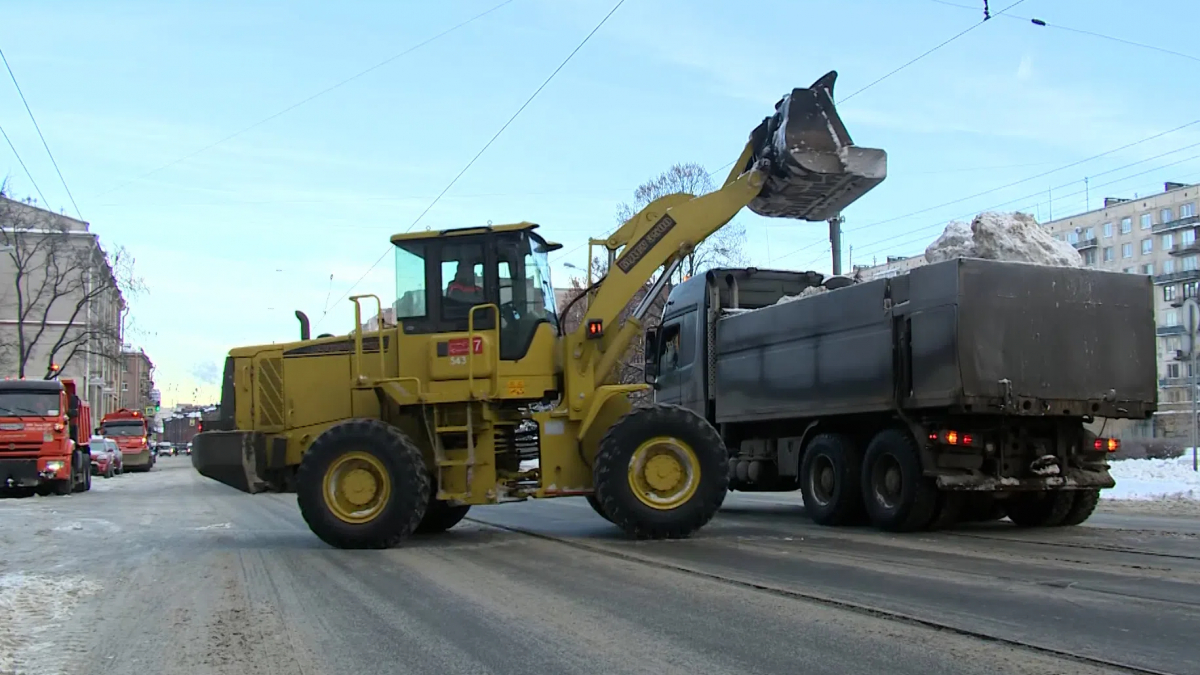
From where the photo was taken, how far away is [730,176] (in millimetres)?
12594

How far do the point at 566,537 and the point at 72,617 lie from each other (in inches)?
219

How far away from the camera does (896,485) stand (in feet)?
→ 38.5

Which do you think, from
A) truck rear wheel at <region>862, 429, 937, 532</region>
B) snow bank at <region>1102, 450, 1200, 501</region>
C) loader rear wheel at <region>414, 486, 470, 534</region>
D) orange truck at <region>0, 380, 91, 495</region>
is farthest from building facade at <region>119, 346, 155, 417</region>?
truck rear wheel at <region>862, 429, 937, 532</region>

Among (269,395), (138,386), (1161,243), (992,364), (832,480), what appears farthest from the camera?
(138,386)

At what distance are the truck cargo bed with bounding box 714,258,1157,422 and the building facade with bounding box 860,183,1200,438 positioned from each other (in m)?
73.5

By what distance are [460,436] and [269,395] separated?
2237 mm

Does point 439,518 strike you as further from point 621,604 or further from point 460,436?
point 621,604

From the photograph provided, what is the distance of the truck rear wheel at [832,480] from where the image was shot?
12.5 m

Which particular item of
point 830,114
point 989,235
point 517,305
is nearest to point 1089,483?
point 989,235

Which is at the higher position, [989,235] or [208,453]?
[989,235]

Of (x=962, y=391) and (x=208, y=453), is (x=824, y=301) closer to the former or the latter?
(x=962, y=391)

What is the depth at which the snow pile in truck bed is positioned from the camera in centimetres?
1170

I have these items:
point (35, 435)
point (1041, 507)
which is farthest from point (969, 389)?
point (35, 435)

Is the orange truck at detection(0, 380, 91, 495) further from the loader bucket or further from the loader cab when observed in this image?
the loader bucket
